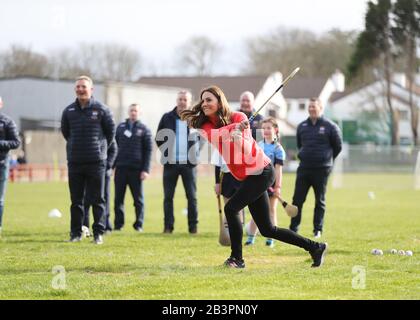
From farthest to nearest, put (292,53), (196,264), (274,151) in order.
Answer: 1. (292,53)
2. (274,151)
3. (196,264)

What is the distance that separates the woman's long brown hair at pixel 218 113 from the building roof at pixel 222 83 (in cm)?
5722

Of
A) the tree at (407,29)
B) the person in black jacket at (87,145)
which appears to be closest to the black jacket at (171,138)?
the person in black jacket at (87,145)

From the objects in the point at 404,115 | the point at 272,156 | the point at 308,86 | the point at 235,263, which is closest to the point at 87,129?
the point at 272,156

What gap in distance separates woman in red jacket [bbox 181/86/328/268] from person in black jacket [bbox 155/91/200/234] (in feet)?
16.9

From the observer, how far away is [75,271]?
9141mm

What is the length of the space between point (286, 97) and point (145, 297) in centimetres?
6601

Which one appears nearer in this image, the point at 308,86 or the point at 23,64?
the point at 23,64

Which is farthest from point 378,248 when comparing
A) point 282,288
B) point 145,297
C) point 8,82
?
point 8,82

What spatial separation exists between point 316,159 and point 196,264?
15.3ft

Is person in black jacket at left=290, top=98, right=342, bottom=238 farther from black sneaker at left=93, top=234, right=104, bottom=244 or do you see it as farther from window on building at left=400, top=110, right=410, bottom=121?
window on building at left=400, top=110, right=410, bottom=121

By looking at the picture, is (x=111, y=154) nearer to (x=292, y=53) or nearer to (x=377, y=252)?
(x=377, y=252)

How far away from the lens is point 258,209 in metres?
9.12
